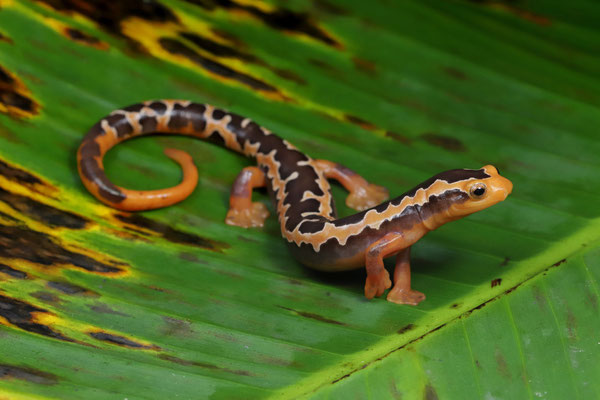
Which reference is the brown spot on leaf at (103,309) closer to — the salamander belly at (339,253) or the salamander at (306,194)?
the salamander at (306,194)

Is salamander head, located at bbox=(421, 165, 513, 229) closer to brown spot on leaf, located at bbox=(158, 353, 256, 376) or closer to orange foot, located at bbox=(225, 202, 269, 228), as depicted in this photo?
orange foot, located at bbox=(225, 202, 269, 228)

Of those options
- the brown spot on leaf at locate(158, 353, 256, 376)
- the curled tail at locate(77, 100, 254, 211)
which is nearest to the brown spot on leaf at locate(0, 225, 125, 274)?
the curled tail at locate(77, 100, 254, 211)

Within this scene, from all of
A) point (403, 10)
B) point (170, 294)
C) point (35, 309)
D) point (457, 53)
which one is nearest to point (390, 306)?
Result: point (170, 294)

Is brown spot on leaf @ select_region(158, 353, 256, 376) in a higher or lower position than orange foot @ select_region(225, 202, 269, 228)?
lower

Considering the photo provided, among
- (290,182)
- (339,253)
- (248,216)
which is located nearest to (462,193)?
(339,253)

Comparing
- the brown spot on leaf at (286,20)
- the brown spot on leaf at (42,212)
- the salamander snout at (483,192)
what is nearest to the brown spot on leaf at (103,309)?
the brown spot on leaf at (42,212)

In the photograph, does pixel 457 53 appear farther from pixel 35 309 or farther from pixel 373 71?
pixel 35 309

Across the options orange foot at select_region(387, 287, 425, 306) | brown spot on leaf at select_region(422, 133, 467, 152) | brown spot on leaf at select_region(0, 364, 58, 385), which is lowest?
brown spot on leaf at select_region(0, 364, 58, 385)
